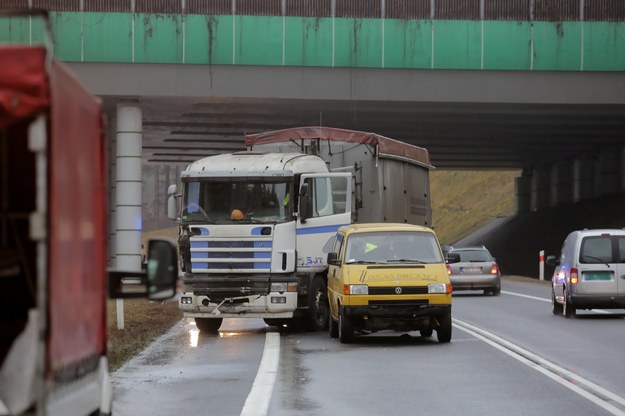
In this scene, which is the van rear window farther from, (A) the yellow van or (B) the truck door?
(A) the yellow van

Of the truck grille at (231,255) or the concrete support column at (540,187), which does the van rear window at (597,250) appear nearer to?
the truck grille at (231,255)

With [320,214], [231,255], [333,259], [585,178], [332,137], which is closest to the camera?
[333,259]

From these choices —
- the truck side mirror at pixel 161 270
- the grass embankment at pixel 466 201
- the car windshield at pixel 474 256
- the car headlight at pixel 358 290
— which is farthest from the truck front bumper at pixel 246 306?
the grass embankment at pixel 466 201

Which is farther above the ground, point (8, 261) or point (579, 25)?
point (579, 25)

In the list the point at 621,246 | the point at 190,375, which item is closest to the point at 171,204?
the point at 190,375

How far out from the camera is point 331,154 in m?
23.9

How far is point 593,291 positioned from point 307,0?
74.5 ft

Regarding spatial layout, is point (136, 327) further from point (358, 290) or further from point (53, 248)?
point (53, 248)

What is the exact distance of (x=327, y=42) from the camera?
45219 mm

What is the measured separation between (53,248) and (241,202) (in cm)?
1743

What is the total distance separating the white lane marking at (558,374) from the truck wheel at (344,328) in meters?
2.11

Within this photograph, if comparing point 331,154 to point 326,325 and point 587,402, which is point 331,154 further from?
point 587,402

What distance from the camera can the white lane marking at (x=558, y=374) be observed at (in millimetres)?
12586

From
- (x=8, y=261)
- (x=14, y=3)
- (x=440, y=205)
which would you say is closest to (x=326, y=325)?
(x=8, y=261)
